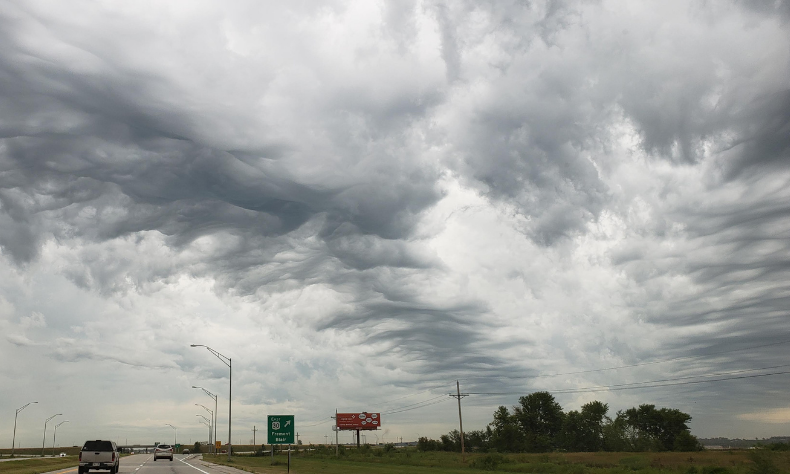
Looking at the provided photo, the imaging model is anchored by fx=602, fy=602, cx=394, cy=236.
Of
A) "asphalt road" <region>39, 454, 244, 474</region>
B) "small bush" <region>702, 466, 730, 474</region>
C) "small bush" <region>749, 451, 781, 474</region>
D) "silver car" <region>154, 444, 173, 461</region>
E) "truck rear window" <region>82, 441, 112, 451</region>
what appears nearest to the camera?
"truck rear window" <region>82, 441, 112, 451</region>

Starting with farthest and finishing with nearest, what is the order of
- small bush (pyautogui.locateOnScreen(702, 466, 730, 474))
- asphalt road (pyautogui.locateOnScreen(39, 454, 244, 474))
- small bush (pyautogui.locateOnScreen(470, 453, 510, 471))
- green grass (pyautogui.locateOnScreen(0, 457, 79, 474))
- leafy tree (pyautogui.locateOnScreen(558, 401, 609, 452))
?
1. leafy tree (pyautogui.locateOnScreen(558, 401, 609, 452))
2. small bush (pyautogui.locateOnScreen(470, 453, 510, 471))
3. small bush (pyautogui.locateOnScreen(702, 466, 730, 474))
4. green grass (pyautogui.locateOnScreen(0, 457, 79, 474))
5. asphalt road (pyautogui.locateOnScreen(39, 454, 244, 474))

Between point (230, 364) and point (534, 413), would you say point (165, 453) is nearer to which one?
point (230, 364)

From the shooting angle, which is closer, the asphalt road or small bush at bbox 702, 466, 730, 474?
the asphalt road

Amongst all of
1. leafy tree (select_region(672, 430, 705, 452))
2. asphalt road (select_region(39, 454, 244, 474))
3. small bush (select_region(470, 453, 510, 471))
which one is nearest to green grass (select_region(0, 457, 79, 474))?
asphalt road (select_region(39, 454, 244, 474))

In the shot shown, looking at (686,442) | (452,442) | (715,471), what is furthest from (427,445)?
(715,471)

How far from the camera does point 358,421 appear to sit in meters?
169

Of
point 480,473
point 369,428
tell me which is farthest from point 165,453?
point 369,428

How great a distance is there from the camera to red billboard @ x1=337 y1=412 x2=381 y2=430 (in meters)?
168

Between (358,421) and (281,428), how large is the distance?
126326mm

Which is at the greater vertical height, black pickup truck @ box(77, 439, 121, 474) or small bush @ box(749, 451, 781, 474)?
black pickup truck @ box(77, 439, 121, 474)

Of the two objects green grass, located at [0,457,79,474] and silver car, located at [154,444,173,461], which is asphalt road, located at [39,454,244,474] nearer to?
green grass, located at [0,457,79,474]

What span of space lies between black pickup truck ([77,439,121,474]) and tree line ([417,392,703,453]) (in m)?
133

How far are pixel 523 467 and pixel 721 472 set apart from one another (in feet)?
94.9

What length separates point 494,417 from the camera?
561 feet
